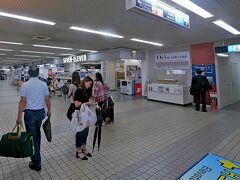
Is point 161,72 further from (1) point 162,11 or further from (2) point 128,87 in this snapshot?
(1) point 162,11

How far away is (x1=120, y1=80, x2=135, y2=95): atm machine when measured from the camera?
1130 centimetres

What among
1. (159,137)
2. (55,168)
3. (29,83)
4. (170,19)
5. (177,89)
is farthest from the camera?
(177,89)

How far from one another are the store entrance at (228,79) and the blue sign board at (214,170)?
4.97 meters

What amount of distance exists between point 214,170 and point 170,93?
18.5ft

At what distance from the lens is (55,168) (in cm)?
270

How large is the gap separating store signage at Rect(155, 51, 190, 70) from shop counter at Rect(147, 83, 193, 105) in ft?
3.72

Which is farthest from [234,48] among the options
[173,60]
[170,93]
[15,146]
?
[15,146]

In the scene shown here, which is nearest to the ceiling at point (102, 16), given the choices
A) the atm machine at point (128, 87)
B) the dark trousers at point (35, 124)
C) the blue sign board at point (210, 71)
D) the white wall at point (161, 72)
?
the blue sign board at point (210, 71)

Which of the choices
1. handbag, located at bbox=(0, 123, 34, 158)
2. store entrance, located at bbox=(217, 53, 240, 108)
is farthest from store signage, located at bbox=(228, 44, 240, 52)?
handbag, located at bbox=(0, 123, 34, 158)

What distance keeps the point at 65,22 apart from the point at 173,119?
14.1 feet

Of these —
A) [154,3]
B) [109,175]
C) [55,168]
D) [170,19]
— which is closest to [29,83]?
[55,168]

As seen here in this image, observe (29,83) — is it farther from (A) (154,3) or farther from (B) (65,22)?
(B) (65,22)

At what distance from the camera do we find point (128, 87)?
11.5 metres

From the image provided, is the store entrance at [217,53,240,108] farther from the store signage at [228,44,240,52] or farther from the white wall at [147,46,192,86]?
the white wall at [147,46,192,86]
